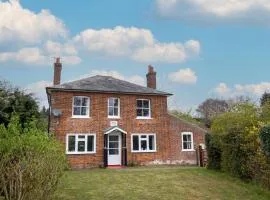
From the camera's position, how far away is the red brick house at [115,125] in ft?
75.2

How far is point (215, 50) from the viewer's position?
60.1ft

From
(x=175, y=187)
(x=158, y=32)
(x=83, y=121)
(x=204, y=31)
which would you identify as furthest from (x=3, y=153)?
(x=83, y=121)

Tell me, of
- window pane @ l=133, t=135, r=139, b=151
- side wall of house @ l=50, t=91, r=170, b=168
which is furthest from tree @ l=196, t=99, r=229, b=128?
window pane @ l=133, t=135, r=139, b=151

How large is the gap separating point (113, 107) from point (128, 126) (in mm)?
1974

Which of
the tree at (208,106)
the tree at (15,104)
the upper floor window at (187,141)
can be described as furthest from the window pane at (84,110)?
the tree at (208,106)

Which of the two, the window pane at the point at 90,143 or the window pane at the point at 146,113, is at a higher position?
the window pane at the point at 146,113

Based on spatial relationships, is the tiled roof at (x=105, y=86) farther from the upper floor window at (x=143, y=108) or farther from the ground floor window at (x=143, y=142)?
the ground floor window at (x=143, y=142)

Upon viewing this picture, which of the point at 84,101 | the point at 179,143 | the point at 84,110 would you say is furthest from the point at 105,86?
the point at 179,143

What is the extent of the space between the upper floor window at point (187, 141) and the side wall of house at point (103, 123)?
173cm

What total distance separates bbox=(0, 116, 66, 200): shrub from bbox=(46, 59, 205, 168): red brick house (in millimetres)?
13682

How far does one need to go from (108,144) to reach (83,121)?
271cm

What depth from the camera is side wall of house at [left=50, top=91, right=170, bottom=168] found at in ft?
74.7

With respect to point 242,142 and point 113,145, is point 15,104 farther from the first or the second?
point 242,142

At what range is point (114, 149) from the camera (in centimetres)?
2431
